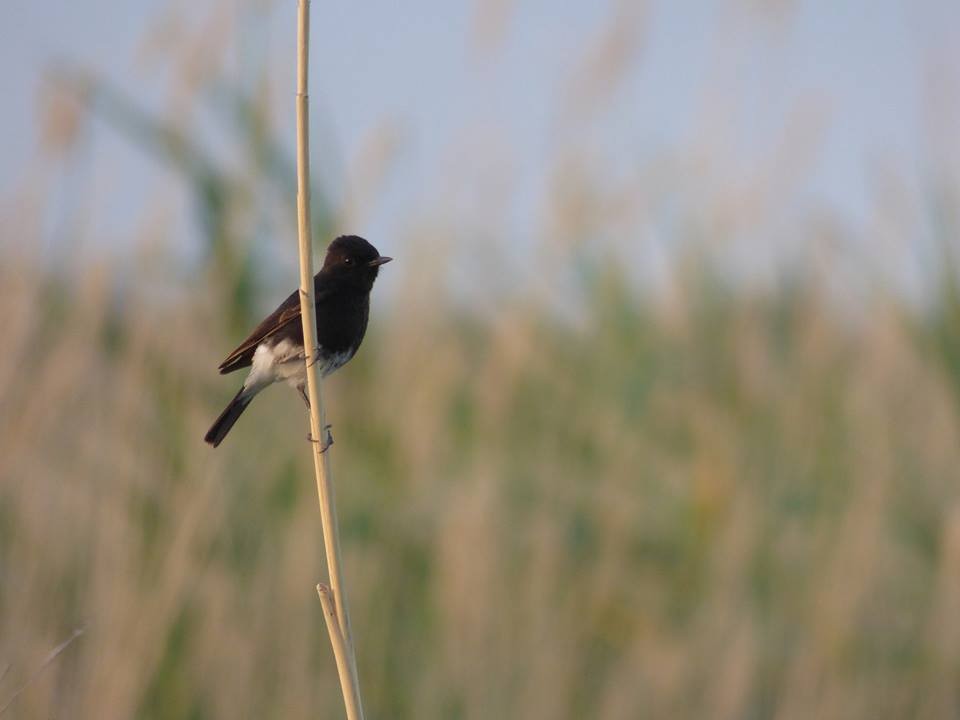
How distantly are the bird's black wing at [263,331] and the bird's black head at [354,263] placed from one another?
4 cm

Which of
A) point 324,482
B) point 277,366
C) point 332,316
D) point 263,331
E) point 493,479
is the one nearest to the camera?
point 324,482

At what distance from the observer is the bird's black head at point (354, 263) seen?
206 centimetres

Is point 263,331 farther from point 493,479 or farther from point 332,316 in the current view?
point 493,479

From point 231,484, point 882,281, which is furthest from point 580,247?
point 231,484

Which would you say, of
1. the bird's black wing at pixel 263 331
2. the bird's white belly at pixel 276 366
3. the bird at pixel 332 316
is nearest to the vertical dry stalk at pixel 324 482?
the bird's black wing at pixel 263 331

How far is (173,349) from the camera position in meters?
2.92

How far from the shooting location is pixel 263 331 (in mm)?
1960

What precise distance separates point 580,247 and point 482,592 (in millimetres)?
1254

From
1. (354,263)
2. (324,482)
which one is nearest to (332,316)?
(354,263)

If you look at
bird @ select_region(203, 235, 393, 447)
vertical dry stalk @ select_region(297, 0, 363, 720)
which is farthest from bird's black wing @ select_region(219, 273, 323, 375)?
vertical dry stalk @ select_region(297, 0, 363, 720)

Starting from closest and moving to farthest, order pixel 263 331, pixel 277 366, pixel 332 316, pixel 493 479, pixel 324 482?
pixel 324 482
pixel 263 331
pixel 332 316
pixel 277 366
pixel 493 479

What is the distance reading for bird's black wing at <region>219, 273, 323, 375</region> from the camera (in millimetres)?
1758

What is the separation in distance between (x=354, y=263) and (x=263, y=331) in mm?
212

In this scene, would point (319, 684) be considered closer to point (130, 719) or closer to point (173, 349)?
point (130, 719)
